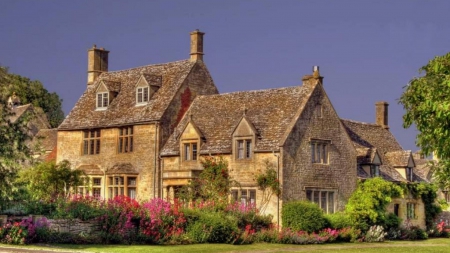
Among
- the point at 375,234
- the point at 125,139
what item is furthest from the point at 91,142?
the point at 375,234

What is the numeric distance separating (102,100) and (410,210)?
21685 millimetres

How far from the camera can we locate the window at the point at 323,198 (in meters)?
44.3

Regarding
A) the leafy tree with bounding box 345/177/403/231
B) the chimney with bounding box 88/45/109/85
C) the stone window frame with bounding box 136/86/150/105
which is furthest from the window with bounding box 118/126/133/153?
the leafy tree with bounding box 345/177/403/231

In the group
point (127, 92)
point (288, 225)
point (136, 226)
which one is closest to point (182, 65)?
point (127, 92)

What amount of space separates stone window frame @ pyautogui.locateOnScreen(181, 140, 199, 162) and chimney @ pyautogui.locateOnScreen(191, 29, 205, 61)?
24.4ft

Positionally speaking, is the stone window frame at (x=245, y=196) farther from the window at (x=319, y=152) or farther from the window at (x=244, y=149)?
the window at (x=319, y=152)

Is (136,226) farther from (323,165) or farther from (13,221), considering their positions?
(323,165)

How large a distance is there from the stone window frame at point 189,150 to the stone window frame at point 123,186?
4.30 m

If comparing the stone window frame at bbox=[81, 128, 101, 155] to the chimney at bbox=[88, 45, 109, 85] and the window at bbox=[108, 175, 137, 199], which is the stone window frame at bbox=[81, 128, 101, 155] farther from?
the chimney at bbox=[88, 45, 109, 85]

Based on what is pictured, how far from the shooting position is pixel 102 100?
53531 millimetres

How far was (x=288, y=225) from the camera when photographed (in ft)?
137

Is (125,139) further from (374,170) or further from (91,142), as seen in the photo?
(374,170)

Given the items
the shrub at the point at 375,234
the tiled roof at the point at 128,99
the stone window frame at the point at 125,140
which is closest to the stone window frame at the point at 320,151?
the shrub at the point at 375,234

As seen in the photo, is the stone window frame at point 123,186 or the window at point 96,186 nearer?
the stone window frame at point 123,186
